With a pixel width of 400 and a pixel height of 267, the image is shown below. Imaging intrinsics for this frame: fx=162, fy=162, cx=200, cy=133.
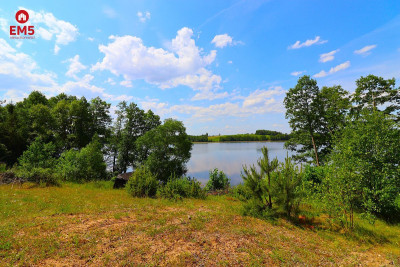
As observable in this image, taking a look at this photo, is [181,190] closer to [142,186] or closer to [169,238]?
[142,186]

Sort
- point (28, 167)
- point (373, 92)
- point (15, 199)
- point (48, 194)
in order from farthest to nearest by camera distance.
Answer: point (373, 92) < point (28, 167) < point (48, 194) < point (15, 199)

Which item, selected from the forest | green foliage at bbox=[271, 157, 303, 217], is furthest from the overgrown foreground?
green foliage at bbox=[271, 157, 303, 217]

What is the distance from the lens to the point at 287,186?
7848 millimetres

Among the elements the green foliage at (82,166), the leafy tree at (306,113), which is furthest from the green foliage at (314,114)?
the green foliage at (82,166)

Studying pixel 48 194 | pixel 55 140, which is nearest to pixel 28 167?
pixel 48 194

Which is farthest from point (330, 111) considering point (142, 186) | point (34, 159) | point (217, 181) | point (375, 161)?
point (34, 159)

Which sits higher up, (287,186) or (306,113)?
(306,113)

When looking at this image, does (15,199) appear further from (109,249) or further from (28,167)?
(109,249)

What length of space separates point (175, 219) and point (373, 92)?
23274mm

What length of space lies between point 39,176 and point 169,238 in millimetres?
14689

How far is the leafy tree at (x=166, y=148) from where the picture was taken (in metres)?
20.7

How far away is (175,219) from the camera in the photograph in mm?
7656

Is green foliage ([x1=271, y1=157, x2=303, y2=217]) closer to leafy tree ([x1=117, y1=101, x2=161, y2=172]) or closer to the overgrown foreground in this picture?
the overgrown foreground

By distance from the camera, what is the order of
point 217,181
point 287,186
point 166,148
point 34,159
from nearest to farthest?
point 287,186 → point 34,159 → point 217,181 → point 166,148
